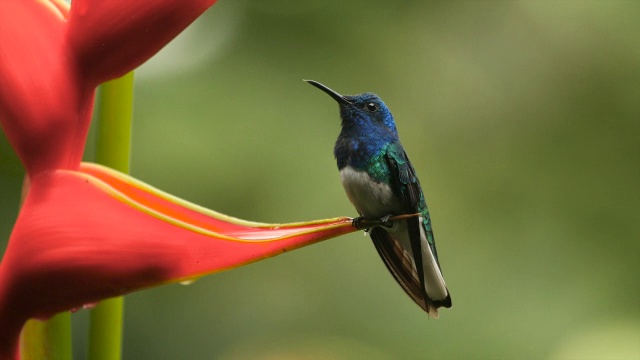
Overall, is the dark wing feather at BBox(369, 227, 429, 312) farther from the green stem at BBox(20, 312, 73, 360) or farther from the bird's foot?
the green stem at BBox(20, 312, 73, 360)

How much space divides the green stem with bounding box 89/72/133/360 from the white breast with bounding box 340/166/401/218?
0.59 meters

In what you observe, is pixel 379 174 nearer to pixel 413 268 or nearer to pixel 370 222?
pixel 413 268

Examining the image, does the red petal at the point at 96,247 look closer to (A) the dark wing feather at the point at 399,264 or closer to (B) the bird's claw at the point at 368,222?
(B) the bird's claw at the point at 368,222

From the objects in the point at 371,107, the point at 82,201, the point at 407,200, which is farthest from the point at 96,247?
the point at 371,107

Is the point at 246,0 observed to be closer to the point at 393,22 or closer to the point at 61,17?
the point at 393,22

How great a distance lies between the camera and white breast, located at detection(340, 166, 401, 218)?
41.1 inches

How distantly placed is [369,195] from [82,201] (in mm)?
674

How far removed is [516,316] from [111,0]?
1.33 m

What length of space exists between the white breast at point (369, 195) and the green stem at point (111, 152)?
594 mm

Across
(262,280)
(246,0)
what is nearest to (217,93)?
(246,0)

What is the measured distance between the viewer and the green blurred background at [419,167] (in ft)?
5.34

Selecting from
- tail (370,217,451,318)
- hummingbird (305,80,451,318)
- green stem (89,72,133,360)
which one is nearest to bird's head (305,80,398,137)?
hummingbird (305,80,451,318)

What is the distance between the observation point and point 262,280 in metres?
1.84

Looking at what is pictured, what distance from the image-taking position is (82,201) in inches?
15.6
